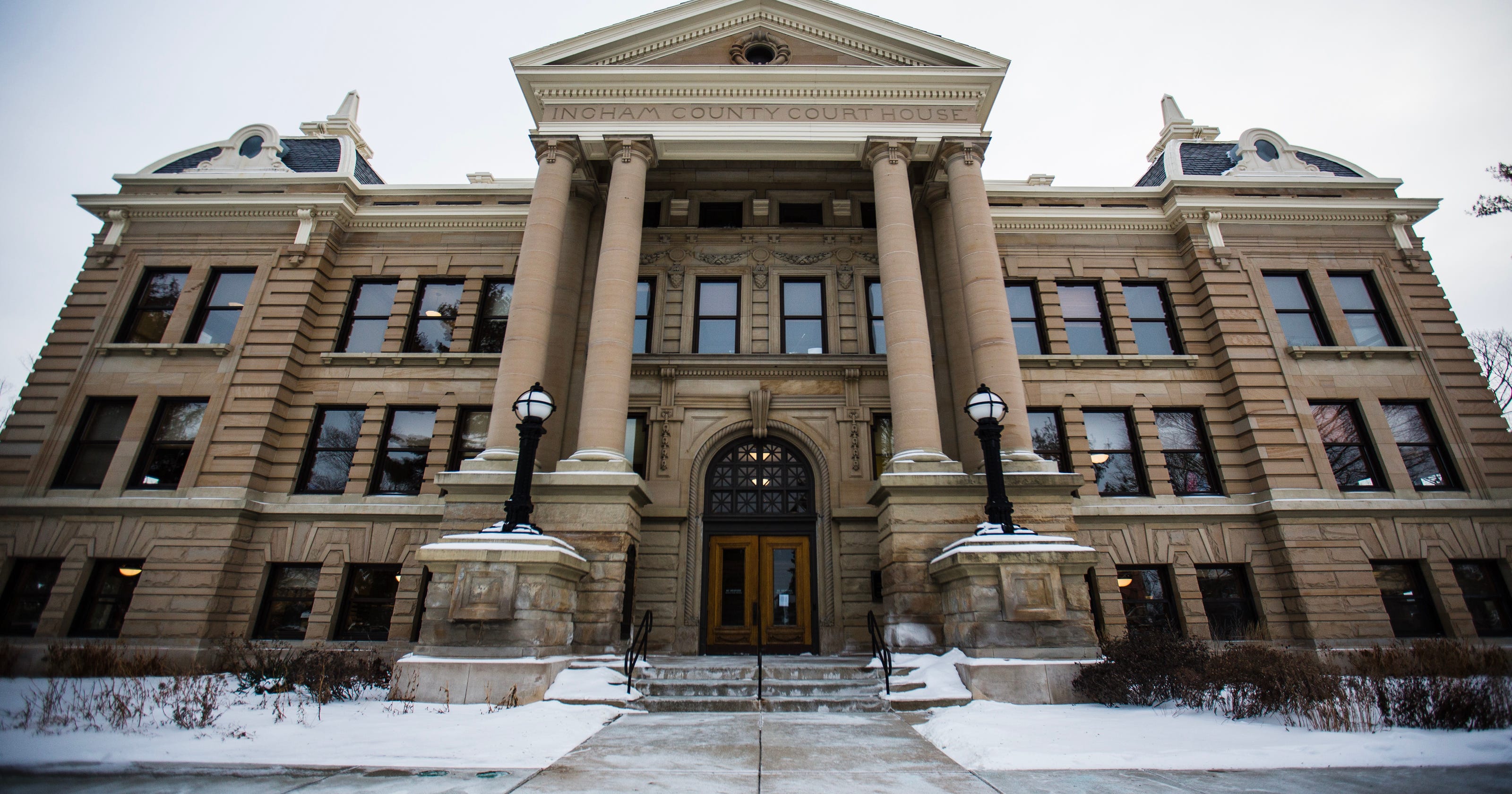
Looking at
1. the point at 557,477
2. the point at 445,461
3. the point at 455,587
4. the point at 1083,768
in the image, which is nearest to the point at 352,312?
the point at 445,461

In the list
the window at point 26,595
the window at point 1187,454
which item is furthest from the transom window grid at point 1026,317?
the window at point 26,595

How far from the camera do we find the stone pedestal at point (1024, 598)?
10336 mm

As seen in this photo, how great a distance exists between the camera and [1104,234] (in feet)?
65.2

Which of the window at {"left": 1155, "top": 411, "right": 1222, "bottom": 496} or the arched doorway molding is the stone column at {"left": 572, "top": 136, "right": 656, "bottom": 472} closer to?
the arched doorway molding

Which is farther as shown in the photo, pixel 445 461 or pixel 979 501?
pixel 445 461

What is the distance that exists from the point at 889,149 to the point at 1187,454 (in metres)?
11.3

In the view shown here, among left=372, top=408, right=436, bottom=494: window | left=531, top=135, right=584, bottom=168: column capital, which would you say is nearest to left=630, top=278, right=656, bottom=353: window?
left=531, top=135, right=584, bottom=168: column capital

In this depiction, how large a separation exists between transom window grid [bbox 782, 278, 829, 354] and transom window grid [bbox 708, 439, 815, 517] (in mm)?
2925

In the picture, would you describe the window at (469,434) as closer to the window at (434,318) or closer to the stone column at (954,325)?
the window at (434,318)

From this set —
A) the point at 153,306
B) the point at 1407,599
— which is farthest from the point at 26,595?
the point at 1407,599

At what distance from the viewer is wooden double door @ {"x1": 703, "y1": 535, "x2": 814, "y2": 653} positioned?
15.0 meters

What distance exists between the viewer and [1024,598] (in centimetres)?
1043

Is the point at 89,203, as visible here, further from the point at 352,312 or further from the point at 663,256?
the point at 663,256

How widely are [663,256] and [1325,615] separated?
1831 cm
